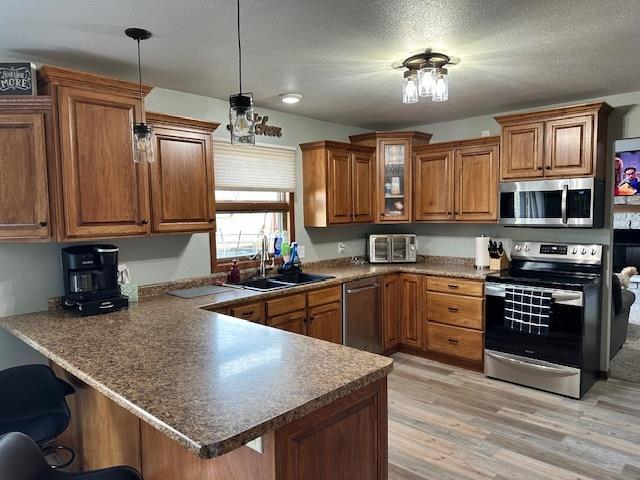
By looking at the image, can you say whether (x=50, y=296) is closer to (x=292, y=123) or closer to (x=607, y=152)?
(x=292, y=123)

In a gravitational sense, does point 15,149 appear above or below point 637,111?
below

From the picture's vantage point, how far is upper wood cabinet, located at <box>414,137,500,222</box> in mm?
4125

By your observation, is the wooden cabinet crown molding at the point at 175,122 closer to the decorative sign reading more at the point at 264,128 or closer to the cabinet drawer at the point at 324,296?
the decorative sign reading more at the point at 264,128

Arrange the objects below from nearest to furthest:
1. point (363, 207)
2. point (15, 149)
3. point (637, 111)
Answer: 1. point (15, 149)
2. point (637, 111)
3. point (363, 207)

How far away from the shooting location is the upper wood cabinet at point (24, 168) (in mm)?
2350

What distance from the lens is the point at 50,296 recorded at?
2764 mm

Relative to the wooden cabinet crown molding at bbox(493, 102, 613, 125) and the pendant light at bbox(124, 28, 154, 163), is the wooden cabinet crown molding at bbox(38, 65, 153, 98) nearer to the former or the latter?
the pendant light at bbox(124, 28, 154, 163)

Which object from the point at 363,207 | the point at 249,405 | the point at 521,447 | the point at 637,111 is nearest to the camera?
the point at 249,405

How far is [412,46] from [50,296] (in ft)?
8.64

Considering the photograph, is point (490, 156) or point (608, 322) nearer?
point (608, 322)

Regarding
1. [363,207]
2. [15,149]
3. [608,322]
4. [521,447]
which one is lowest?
[521,447]

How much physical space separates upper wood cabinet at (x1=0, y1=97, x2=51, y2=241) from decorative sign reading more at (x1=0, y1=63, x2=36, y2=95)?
0.18ft

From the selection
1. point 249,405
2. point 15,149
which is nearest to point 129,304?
point 15,149

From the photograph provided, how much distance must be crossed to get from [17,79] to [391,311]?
346 centimetres
